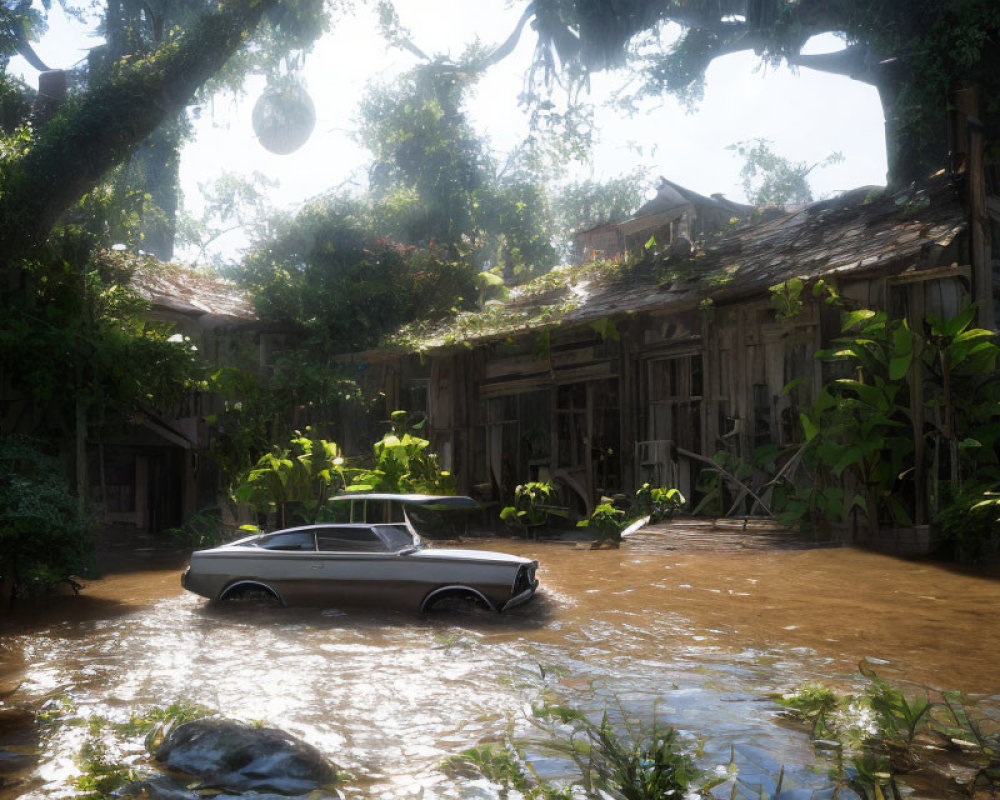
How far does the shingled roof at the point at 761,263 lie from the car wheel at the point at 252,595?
302 inches

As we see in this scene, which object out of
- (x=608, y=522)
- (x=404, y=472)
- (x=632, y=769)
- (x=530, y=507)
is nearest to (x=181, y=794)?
(x=632, y=769)

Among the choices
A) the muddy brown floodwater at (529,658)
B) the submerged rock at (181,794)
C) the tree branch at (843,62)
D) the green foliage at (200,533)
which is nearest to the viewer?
the submerged rock at (181,794)

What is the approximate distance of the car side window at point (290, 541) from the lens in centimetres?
977

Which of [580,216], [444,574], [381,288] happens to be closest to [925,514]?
[444,574]

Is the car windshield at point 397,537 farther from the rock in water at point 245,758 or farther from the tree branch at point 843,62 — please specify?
the tree branch at point 843,62

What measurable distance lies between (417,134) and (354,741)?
106ft

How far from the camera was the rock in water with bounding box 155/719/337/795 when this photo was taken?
4.41 m

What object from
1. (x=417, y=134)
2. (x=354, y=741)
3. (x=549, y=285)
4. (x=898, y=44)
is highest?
(x=417, y=134)

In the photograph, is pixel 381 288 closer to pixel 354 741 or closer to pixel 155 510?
pixel 155 510

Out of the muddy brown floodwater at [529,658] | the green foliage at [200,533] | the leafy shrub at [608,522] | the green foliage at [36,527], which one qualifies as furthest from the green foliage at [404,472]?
the green foliage at [36,527]

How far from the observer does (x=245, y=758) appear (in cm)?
453

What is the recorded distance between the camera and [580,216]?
163ft

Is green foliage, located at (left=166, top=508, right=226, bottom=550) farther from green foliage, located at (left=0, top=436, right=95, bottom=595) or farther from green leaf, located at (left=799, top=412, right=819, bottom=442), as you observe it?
green leaf, located at (left=799, top=412, right=819, bottom=442)

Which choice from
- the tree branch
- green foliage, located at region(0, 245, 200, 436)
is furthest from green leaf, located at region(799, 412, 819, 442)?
the tree branch
